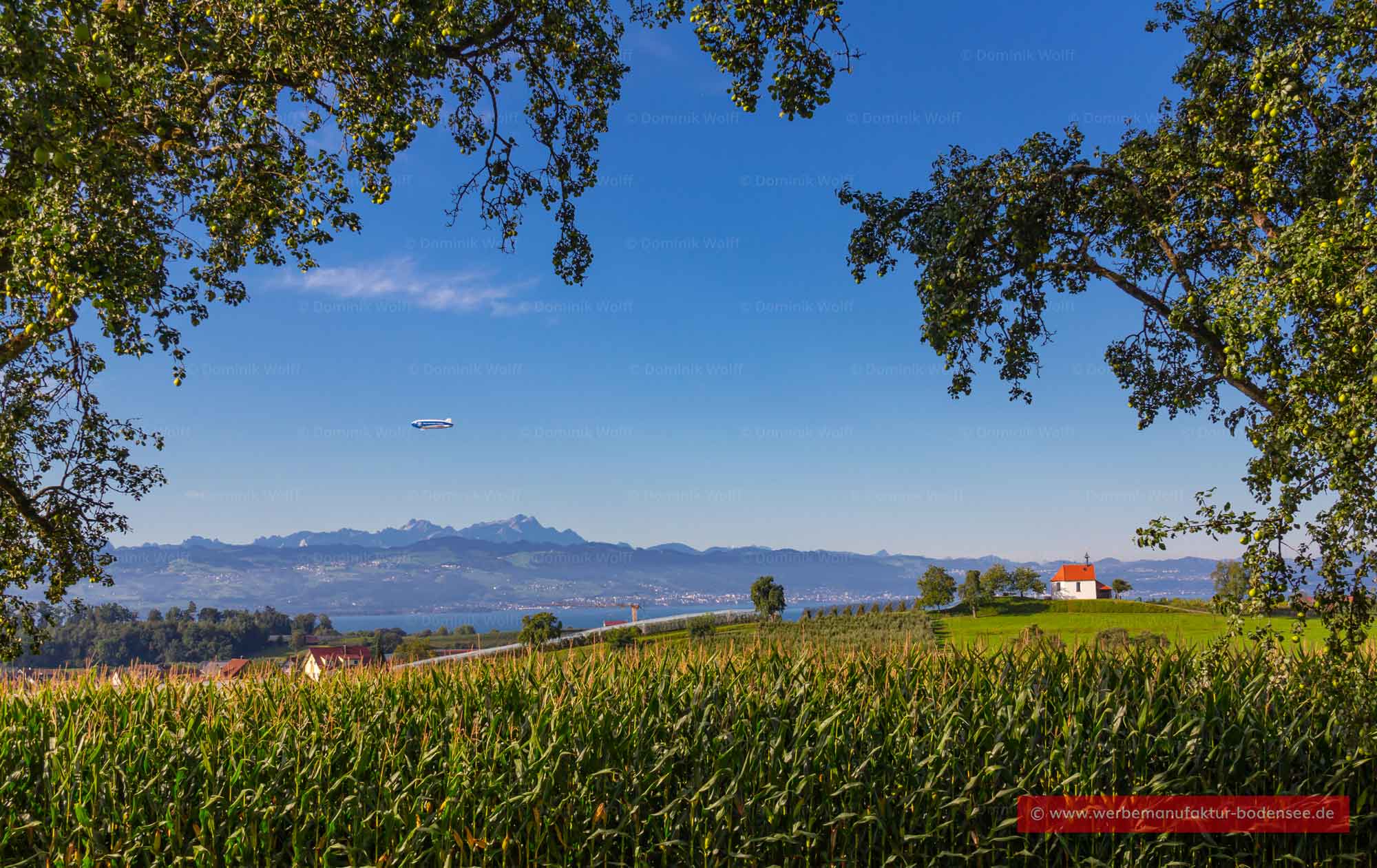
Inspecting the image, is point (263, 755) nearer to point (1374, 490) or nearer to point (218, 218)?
point (218, 218)

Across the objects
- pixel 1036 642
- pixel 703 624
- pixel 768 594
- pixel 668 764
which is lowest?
pixel 768 594

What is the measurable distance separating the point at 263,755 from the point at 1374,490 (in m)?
11.1

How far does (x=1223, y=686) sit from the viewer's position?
7.95 m

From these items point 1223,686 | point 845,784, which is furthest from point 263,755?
point 1223,686

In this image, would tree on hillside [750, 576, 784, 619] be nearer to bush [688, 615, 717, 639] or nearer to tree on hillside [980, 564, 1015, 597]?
bush [688, 615, 717, 639]

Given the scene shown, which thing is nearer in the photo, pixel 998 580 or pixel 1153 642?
pixel 1153 642

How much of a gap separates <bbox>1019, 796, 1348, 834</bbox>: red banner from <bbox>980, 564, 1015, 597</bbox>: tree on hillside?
61361 millimetres

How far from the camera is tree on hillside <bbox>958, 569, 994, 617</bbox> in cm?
6097

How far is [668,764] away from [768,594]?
53801 millimetres

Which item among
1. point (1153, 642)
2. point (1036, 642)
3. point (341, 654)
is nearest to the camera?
point (1036, 642)

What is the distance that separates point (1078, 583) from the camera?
9438 centimetres

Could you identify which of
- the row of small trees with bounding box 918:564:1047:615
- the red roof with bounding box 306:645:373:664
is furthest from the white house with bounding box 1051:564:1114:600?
the red roof with bounding box 306:645:373:664

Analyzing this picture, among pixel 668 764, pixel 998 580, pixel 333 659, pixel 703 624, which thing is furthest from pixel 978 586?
pixel 668 764

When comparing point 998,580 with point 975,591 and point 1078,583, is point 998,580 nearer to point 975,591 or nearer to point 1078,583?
point 975,591
